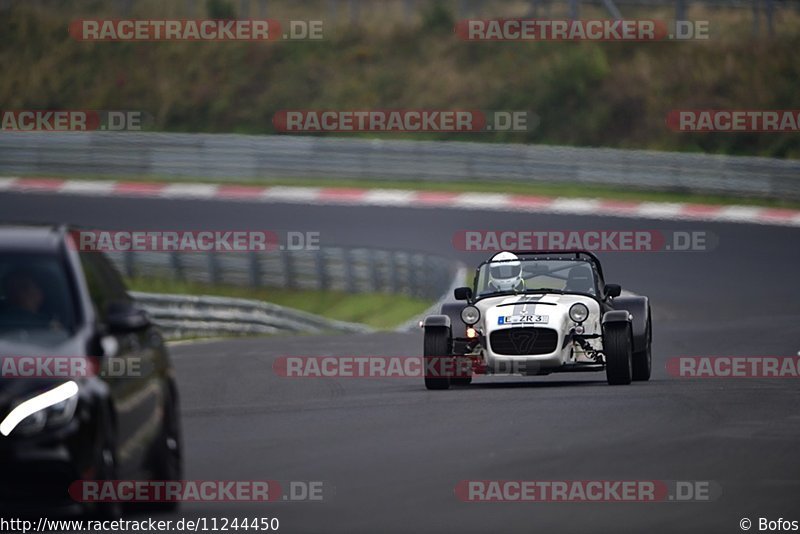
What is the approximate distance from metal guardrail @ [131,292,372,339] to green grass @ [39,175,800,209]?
1333cm

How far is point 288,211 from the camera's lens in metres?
33.5

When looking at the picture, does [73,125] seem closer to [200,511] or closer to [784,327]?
[784,327]

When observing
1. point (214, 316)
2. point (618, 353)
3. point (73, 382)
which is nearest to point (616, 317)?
point (618, 353)

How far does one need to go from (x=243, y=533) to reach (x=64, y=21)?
46.2 m

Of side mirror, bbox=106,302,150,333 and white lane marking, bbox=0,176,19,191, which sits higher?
white lane marking, bbox=0,176,19,191

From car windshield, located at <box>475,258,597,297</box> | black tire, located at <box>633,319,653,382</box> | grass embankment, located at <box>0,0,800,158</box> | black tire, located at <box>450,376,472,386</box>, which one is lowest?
black tire, located at <box>450,376,472,386</box>

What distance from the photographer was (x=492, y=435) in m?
11.6

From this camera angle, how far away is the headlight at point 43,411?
700 centimetres

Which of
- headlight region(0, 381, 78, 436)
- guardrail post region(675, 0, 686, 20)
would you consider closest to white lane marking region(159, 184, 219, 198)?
guardrail post region(675, 0, 686, 20)

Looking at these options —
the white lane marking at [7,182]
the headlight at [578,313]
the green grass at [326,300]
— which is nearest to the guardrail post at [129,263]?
the green grass at [326,300]

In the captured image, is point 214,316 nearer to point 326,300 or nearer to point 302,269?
point 302,269

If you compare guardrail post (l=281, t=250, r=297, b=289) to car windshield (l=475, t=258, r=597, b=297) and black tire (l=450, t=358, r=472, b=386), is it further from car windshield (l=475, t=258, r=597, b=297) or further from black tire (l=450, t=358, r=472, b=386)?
black tire (l=450, t=358, r=472, b=386)

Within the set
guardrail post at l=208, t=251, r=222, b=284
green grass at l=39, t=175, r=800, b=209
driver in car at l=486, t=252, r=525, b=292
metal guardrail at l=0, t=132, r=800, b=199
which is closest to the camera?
driver in car at l=486, t=252, r=525, b=292

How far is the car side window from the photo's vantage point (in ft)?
26.1
